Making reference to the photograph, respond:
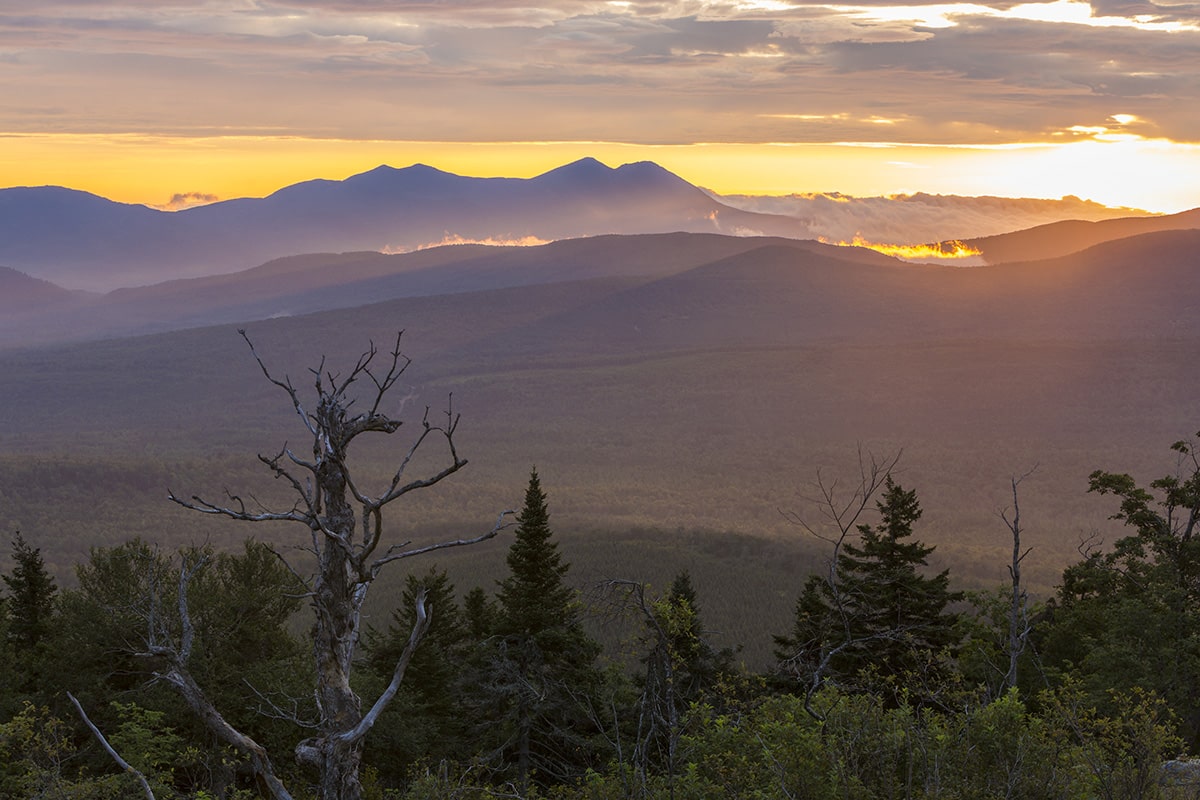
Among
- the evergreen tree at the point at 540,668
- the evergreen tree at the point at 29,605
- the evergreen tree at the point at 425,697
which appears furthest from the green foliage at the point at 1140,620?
the evergreen tree at the point at 29,605

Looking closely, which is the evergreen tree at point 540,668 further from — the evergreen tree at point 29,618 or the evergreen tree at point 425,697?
the evergreen tree at point 29,618

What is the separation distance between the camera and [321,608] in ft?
38.7

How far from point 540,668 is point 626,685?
17.8 feet

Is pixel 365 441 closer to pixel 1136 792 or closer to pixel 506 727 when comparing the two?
pixel 506 727

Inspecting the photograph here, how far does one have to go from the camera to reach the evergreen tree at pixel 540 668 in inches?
1223

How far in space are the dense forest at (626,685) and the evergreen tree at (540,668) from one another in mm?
74

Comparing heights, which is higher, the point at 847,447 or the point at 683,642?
the point at 683,642

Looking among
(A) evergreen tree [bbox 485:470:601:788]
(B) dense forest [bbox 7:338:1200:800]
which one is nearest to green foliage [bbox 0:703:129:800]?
(B) dense forest [bbox 7:338:1200:800]

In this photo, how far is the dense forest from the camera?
649 inches

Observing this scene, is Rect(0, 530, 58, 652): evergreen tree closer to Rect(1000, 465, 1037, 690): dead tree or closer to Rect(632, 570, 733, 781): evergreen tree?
Rect(632, 570, 733, 781): evergreen tree

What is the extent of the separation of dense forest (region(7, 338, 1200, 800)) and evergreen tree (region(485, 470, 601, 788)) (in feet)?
0.24

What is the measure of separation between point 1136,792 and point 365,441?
603 ft

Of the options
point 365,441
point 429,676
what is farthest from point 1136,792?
point 365,441

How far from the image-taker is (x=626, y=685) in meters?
35.7
